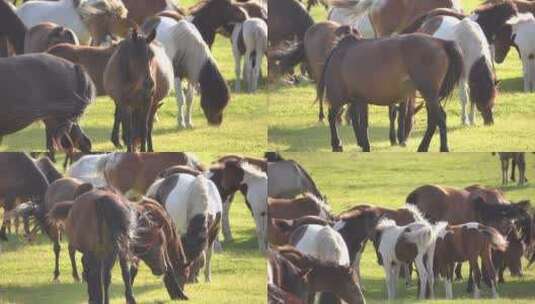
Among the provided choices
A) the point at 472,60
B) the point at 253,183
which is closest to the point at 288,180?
the point at 253,183

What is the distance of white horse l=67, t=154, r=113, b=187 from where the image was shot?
29.3 ft

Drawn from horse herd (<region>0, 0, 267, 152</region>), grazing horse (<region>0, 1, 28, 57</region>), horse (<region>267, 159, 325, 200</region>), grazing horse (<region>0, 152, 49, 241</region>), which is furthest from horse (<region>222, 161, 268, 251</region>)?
grazing horse (<region>0, 1, 28, 57</region>)

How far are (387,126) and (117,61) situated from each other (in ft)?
4.39

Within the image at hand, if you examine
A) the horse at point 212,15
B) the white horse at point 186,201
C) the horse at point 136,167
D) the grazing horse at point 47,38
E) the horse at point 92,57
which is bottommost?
the white horse at point 186,201

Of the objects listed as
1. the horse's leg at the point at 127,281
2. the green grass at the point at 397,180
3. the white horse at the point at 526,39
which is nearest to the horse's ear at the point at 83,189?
the horse's leg at the point at 127,281

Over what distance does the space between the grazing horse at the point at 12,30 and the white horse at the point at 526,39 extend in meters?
2.39

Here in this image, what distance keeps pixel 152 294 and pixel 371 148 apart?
Result: 1.28 meters

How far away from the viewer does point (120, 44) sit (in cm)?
885

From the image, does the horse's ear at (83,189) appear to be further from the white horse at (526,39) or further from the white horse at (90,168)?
the white horse at (526,39)

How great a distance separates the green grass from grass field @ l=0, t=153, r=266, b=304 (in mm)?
449

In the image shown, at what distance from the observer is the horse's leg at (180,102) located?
29.3 feet

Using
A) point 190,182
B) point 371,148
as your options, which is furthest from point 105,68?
point 371,148

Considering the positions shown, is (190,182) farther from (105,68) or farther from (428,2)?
(428,2)

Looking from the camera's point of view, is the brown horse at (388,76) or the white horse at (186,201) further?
the white horse at (186,201)
